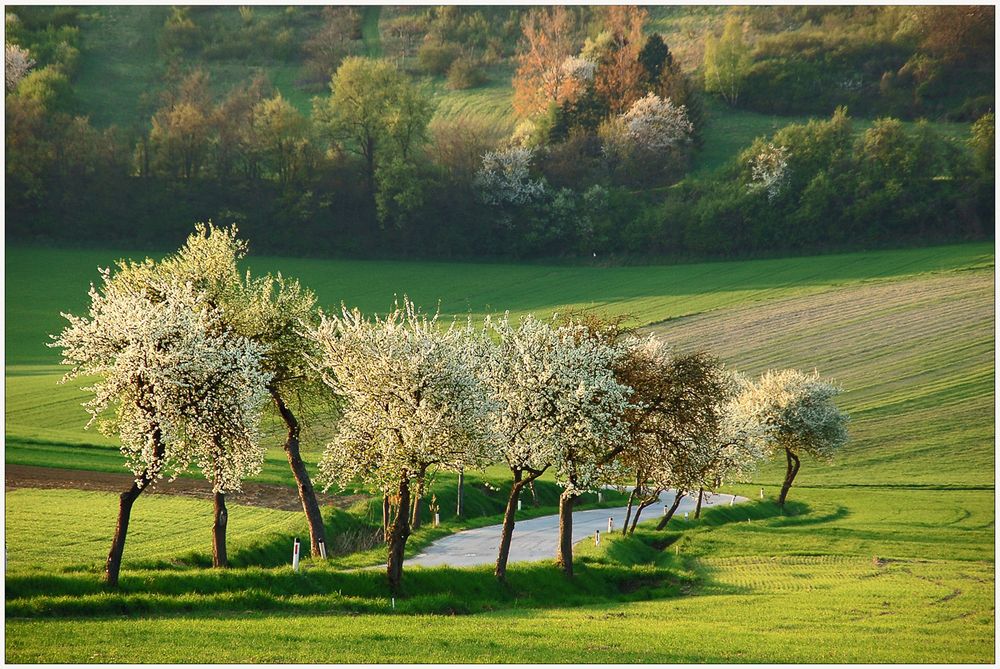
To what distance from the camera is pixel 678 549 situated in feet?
153

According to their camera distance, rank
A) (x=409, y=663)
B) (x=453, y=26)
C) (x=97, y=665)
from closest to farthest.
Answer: (x=97, y=665) < (x=409, y=663) < (x=453, y=26)

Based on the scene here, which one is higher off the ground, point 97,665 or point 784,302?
point 784,302

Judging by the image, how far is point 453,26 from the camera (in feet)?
597

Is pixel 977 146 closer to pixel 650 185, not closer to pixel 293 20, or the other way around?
pixel 650 185

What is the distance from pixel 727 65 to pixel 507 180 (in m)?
49.7

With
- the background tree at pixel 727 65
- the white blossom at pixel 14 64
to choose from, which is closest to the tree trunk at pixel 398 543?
the white blossom at pixel 14 64

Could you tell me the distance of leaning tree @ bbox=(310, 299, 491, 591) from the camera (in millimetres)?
30172

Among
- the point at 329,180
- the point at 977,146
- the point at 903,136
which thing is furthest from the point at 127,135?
the point at 977,146

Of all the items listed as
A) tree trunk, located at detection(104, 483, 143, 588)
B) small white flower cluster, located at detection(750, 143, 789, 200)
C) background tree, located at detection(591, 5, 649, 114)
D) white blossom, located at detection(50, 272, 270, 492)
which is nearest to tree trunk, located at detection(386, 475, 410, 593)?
white blossom, located at detection(50, 272, 270, 492)

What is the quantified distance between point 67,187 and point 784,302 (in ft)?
269

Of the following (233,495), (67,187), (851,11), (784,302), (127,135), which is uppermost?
(851,11)

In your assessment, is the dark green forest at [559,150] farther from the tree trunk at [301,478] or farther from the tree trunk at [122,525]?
the tree trunk at [122,525]

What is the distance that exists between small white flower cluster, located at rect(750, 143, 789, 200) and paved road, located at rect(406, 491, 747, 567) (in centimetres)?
6070

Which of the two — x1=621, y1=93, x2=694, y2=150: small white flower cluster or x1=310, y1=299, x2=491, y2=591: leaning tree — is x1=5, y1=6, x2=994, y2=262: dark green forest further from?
x1=310, y1=299, x2=491, y2=591: leaning tree
